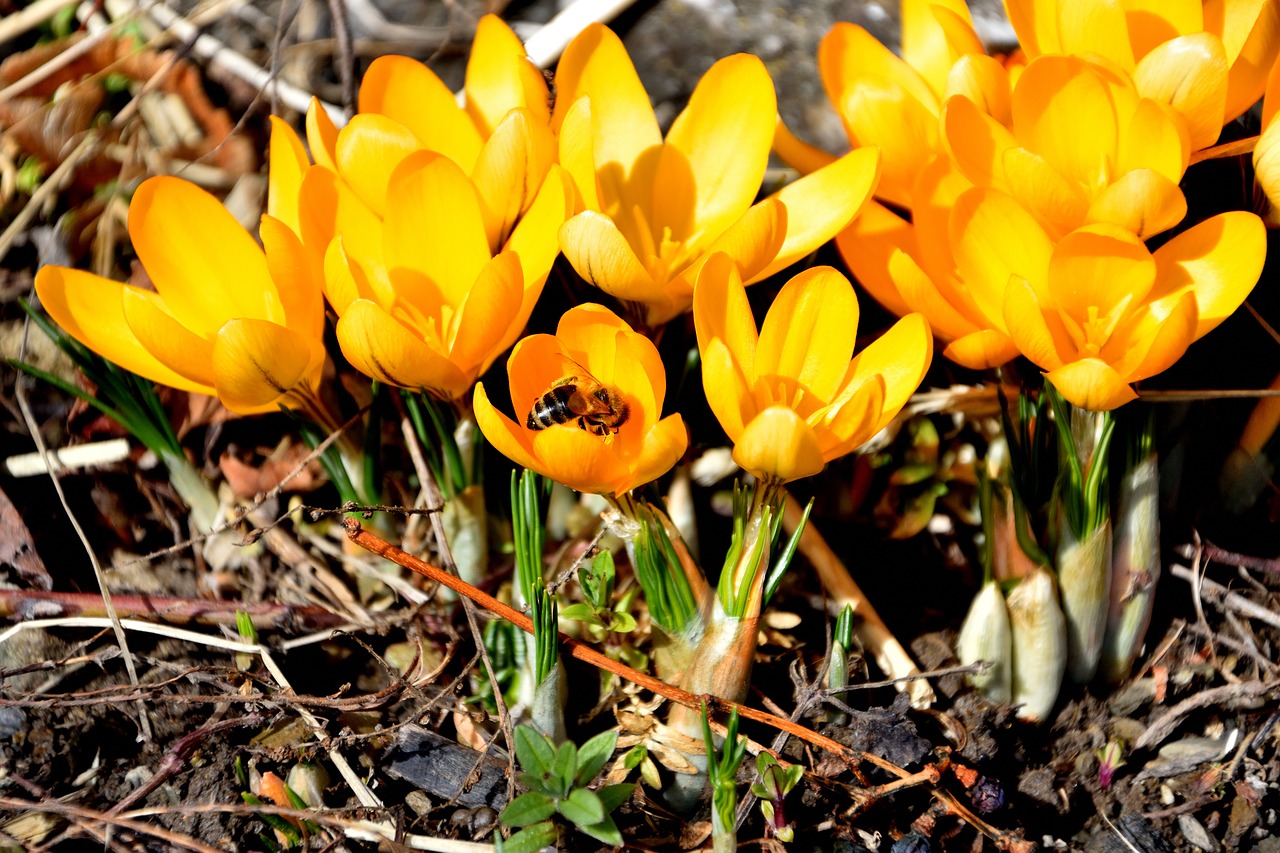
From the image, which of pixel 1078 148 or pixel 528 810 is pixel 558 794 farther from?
pixel 1078 148

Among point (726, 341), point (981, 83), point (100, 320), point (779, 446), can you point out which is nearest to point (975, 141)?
point (981, 83)

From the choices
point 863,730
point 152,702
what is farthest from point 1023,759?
point 152,702

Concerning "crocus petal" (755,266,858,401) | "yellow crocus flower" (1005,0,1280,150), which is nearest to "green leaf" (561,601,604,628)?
"crocus petal" (755,266,858,401)

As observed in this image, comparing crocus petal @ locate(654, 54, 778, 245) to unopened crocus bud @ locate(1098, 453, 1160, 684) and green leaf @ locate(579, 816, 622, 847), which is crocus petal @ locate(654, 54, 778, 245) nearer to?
unopened crocus bud @ locate(1098, 453, 1160, 684)

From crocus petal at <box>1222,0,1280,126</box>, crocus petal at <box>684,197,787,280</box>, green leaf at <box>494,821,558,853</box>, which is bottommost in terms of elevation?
green leaf at <box>494,821,558,853</box>

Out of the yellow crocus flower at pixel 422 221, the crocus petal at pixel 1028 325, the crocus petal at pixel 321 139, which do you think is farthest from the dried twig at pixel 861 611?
the crocus petal at pixel 321 139

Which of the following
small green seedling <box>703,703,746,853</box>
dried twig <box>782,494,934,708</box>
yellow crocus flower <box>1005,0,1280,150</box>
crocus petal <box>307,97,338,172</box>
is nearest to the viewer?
small green seedling <box>703,703,746,853</box>
